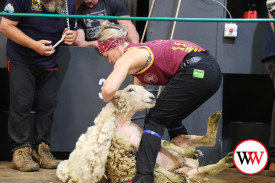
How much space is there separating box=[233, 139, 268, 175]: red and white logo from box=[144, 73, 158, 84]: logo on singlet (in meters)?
0.53

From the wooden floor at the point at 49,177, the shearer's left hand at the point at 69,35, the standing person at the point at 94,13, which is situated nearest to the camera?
the wooden floor at the point at 49,177

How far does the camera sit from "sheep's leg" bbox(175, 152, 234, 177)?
1.82m

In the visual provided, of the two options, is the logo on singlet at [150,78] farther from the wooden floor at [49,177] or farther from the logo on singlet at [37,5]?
→ the logo on singlet at [37,5]

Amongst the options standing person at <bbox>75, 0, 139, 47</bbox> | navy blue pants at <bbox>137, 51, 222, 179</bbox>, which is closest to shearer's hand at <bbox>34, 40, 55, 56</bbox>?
standing person at <bbox>75, 0, 139, 47</bbox>

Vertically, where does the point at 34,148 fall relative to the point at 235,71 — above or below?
below

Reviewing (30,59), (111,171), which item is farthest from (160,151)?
(30,59)

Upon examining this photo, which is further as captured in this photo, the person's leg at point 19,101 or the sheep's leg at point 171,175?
the person's leg at point 19,101

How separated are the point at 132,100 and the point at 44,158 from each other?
0.92 m

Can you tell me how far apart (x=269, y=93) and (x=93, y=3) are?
1762 mm

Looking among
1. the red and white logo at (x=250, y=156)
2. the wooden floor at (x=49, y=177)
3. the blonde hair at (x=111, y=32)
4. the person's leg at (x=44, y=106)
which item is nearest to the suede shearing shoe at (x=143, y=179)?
the red and white logo at (x=250, y=156)

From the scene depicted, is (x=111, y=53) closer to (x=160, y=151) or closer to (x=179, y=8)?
(x=160, y=151)

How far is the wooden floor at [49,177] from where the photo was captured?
221cm

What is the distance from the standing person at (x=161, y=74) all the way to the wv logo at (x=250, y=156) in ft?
1.12

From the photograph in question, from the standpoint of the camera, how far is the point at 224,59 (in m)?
2.87
